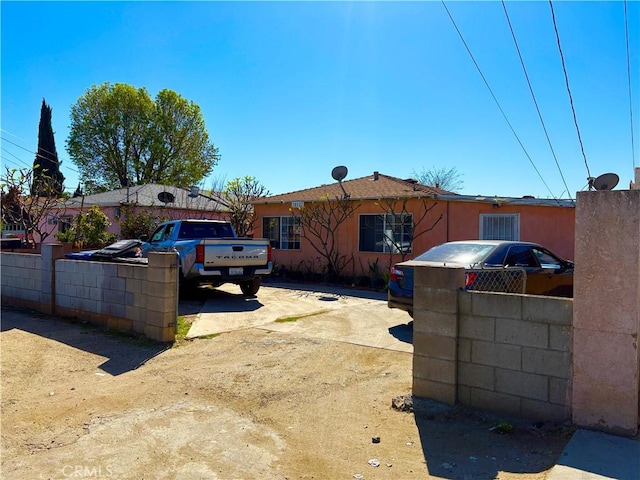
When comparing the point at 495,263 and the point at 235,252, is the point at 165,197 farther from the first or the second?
the point at 495,263

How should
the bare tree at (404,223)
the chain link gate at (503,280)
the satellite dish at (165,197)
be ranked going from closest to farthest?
the chain link gate at (503,280)
the bare tree at (404,223)
the satellite dish at (165,197)

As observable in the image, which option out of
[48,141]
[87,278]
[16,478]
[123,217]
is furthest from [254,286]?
[48,141]

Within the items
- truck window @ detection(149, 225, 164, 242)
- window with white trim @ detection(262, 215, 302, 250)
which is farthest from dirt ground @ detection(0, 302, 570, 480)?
window with white trim @ detection(262, 215, 302, 250)

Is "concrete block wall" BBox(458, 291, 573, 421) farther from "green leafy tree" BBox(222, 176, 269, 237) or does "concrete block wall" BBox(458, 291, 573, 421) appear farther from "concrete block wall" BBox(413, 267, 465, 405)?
"green leafy tree" BBox(222, 176, 269, 237)

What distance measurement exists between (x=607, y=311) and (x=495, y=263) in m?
3.92

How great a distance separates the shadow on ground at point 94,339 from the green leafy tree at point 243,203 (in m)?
9.80

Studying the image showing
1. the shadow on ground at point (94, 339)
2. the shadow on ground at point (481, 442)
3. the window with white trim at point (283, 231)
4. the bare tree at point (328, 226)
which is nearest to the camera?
the shadow on ground at point (481, 442)

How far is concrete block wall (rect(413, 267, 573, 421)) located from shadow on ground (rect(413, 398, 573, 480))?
0.38 ft

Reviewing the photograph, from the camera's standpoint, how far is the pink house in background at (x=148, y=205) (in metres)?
20.7

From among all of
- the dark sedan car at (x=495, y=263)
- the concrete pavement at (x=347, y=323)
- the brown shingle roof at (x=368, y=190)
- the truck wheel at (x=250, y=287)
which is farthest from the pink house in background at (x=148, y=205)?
the dark sedan car at (x=495, y=263)

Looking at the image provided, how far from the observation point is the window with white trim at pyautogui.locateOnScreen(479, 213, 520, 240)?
501 inches

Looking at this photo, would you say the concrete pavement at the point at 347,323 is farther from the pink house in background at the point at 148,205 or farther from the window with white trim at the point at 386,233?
the pink house in background at the point at 148,205

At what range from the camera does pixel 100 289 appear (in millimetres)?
8273

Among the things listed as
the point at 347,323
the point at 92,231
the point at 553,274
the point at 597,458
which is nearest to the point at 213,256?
the point at 347,323
